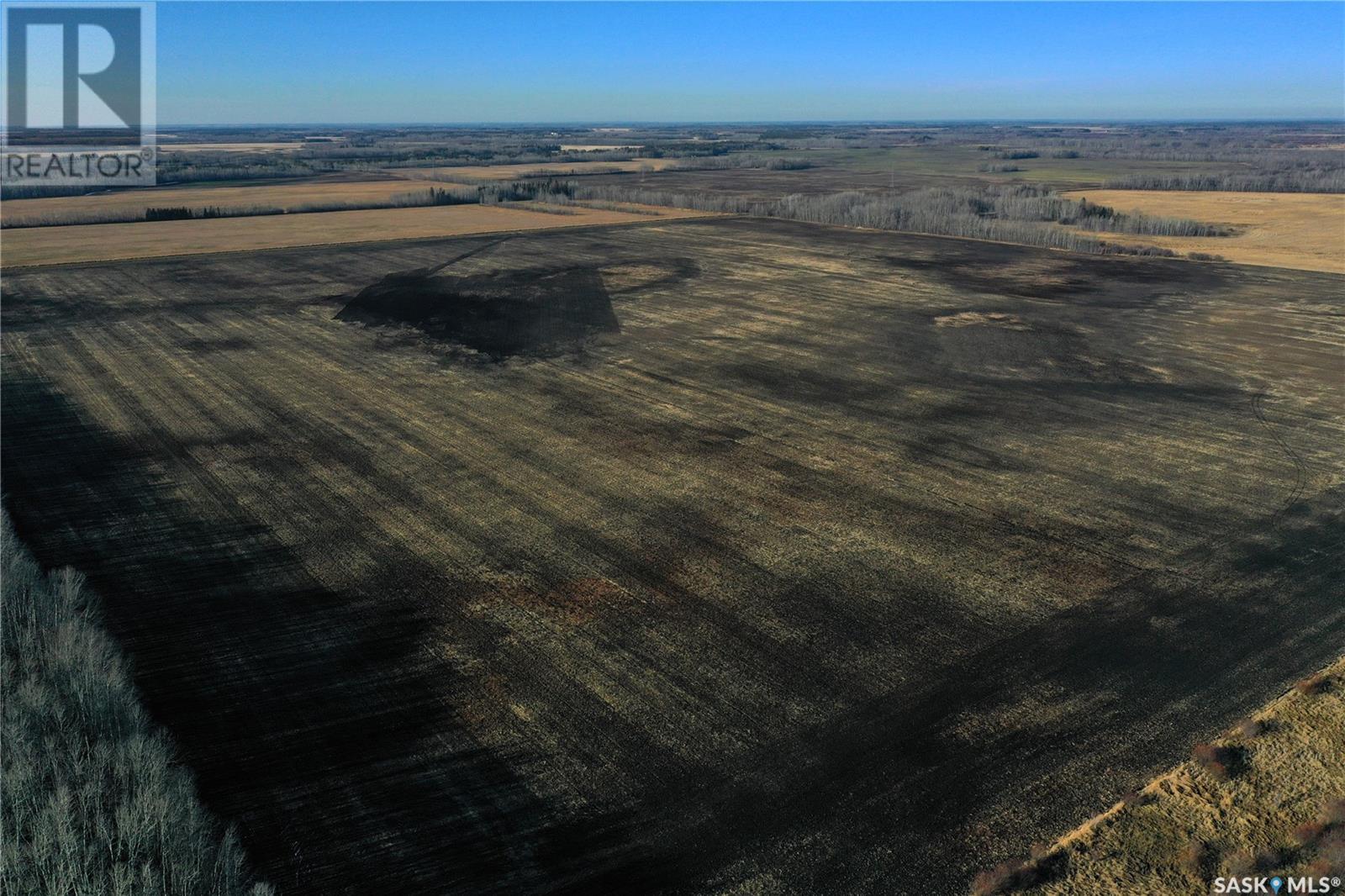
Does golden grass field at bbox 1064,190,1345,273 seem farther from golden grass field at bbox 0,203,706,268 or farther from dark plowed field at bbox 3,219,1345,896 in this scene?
golden grass field at bbox 0,203,706,268

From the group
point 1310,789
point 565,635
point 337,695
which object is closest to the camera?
point 1310,789

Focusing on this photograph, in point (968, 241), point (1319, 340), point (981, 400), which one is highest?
point (968, 241)

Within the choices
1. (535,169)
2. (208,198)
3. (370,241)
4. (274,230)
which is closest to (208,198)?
(208,198)

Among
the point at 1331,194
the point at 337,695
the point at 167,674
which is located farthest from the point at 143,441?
the point at 1331,194

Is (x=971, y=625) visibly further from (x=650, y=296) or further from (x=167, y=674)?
(x=650, y=296)

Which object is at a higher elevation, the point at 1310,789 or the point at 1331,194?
the point at 1331,194

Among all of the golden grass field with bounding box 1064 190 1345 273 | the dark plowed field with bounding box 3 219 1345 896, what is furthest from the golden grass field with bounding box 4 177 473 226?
the golden grass field with bounding box 1064 190 1345 273

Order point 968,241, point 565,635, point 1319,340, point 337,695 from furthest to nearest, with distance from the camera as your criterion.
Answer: point 968,241, point 1319,340, point 565,635, point 337,695

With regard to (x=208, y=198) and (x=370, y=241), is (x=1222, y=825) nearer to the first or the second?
(x=370, y=241)
